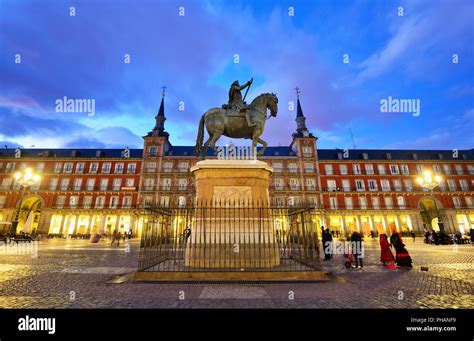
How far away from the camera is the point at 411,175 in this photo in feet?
123

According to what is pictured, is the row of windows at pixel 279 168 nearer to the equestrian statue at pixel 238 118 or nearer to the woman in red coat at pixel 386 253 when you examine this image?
the woman in red coat at pixel 386 253

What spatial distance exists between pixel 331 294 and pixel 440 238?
20432 mm

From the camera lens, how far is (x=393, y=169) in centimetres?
3831

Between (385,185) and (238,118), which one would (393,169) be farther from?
(238,118)

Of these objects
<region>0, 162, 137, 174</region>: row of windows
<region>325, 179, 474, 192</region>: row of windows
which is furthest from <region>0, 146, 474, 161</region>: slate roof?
<region>325, 179, 474, 192</region>: row of windows

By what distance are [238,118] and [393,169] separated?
41512 millimetres

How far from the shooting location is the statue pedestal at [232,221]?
561 centimetres

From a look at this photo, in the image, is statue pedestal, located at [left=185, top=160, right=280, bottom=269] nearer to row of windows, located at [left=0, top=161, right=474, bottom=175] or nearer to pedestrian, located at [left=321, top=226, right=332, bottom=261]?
pedestrian, located at [left=321, top=226, right=332, bottom=261]

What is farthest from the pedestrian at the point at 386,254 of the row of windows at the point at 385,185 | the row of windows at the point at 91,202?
the row of windows at the point at 91,202

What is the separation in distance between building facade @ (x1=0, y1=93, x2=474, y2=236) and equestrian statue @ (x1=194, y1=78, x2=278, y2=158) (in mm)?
27703

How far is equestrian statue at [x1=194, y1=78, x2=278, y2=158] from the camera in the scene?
704 cm

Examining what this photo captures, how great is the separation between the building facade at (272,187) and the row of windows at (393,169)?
164mm
